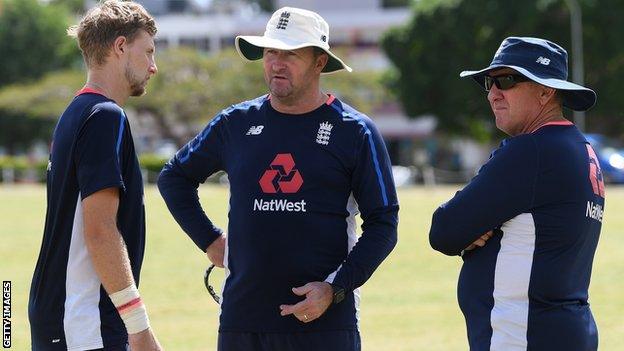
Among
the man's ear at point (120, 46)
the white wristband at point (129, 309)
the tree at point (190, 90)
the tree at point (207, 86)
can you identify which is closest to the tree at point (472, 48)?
the tree at point (207, 86)

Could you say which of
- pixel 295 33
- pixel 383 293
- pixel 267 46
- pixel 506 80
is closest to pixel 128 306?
pixel 267 46

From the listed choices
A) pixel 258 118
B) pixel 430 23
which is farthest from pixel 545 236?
pixel 430 23

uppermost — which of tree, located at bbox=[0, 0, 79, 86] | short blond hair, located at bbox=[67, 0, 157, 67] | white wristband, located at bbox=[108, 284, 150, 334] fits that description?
tree, located at bbox=[0, 0, 79, 86]

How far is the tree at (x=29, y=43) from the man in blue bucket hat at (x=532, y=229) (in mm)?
84720

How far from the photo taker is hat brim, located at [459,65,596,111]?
4.94m

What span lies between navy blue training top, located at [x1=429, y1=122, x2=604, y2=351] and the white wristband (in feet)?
4.57

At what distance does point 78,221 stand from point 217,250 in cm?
125

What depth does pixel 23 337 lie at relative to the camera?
405 inches

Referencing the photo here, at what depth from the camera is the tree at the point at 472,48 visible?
204 ft

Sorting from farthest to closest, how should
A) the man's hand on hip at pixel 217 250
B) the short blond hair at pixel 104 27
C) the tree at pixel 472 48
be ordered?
the tree at pixel 472 48
the man's hand on hip at pixel 217 250
the short blond hair at pixel 104 27

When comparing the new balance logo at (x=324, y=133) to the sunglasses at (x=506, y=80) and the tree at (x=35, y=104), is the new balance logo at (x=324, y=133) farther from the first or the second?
the tree at (x=35, y=104)

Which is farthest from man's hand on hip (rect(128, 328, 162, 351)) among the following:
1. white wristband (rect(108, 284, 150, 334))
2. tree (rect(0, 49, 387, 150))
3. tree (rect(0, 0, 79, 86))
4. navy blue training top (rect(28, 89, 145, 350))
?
tree (rect(0, 0, 79, 86))

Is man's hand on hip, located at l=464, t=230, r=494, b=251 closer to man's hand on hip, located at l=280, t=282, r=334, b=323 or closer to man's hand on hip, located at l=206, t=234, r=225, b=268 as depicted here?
man's hand on hip, located at l=280, t=282, r=334, b=323

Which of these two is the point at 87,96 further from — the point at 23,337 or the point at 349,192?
the point at 23,337
